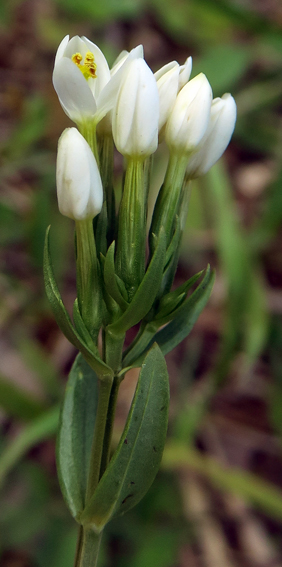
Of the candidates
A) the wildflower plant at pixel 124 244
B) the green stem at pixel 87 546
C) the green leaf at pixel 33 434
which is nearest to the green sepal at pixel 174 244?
the wildflower plant at pixel 124 244

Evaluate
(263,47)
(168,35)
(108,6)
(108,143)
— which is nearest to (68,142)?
(108,143)

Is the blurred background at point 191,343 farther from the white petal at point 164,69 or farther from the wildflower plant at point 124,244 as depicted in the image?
the white petal at point 164,69

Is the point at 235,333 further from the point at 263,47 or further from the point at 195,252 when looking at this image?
the point at 263,47

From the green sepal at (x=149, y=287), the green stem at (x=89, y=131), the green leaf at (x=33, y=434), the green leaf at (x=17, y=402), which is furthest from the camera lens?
the green leaf at (x=17, y=402)

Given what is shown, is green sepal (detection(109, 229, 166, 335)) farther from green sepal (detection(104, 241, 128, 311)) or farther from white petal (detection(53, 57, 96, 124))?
white petal (detection(53, 57, 96, 124))

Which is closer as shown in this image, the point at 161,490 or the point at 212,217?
the point at 161,490

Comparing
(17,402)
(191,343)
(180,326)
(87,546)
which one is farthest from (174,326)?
(191,343)

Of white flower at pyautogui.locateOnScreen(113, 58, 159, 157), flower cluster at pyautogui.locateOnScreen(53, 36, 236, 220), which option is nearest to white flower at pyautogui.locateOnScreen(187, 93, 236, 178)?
flower cluster at pyautogui.locateOnScreen(53, 36, 236, 220)
